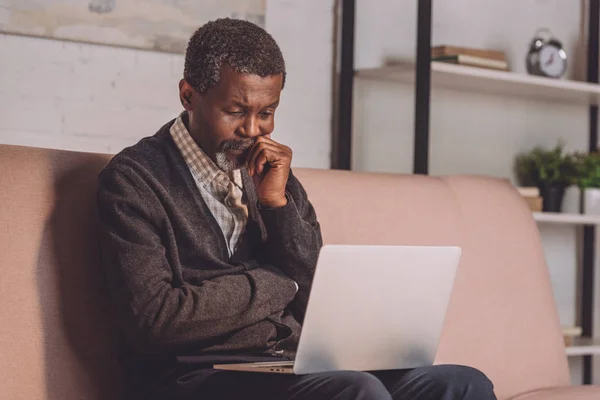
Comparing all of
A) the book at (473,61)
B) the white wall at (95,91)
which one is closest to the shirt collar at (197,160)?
the white wall at (95,91)

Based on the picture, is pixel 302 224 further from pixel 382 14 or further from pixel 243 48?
pixel 382 14

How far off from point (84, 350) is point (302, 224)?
1.55 ft

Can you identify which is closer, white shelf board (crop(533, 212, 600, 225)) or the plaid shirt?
the plaid shirt

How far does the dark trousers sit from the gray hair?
0.55 meters

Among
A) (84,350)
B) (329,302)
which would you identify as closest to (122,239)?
(84,350)

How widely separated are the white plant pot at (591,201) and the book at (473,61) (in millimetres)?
657

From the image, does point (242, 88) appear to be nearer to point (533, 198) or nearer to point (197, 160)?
point (197, 160)

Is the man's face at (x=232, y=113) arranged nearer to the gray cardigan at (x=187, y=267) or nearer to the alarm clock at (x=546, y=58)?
the gray cardigan at (x=187, y=267)

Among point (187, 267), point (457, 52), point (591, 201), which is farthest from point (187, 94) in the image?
point (591, 201)

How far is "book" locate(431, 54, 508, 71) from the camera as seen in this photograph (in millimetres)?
3234

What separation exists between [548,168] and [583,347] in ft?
2.20

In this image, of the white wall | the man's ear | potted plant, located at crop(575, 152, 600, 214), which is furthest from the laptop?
potted plant, located at crop(575, 152, 600, 214)

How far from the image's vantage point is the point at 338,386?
5.03ft

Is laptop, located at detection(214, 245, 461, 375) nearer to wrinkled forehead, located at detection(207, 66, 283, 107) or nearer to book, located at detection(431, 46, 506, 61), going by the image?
wrinkled forehead, located at detection(207, 66, 283, 107)
